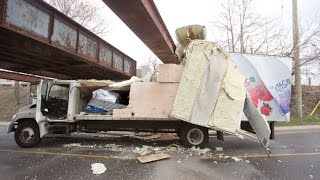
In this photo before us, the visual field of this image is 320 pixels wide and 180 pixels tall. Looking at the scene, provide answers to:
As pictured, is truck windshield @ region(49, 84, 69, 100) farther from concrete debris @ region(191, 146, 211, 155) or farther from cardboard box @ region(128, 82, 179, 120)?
concrete debris @ region(191, 146, 211, 155)

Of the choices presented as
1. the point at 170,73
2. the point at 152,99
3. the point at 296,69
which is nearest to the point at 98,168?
the point at 152,99

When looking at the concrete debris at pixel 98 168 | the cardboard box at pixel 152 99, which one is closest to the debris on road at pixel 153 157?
the concrete debris at pixel 98 168

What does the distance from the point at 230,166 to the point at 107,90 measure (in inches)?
190

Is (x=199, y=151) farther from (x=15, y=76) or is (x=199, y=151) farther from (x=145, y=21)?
(x=15, y=76)

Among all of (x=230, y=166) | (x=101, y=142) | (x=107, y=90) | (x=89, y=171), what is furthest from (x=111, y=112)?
(x=230, y=166)

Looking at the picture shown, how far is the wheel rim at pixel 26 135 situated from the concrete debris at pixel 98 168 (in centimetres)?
385

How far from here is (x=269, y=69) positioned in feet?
38.5

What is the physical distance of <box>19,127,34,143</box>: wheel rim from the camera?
413 inches

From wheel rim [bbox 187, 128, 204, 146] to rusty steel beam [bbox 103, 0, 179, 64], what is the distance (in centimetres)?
307

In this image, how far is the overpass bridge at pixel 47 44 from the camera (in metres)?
8.53

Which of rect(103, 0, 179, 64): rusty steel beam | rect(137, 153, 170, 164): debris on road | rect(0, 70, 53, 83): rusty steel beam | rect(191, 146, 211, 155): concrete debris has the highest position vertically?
rect(103, 0, 179, 64): rusty steel beam

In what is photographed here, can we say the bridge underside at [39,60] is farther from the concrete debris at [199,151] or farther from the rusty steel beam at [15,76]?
the concrete debris at [199,151]

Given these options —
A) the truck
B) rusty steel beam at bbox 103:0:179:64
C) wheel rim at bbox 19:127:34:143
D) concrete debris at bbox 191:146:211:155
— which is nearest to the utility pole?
the truck

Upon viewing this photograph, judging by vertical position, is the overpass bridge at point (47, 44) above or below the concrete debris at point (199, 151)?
above
